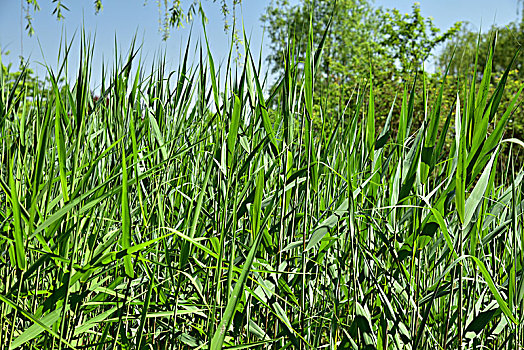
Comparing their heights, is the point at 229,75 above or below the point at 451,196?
above

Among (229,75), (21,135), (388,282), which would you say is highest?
(229,75)

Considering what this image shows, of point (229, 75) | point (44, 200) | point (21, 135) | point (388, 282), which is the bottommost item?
point (388, 282)

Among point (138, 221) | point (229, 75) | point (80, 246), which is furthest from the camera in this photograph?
point (138, 221)

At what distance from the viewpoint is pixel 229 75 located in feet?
3.85

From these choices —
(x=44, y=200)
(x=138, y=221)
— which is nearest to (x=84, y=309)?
(x=44, y=200)

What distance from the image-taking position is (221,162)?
3.75 ft

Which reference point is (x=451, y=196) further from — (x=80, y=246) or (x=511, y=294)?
(x=80, y=246)

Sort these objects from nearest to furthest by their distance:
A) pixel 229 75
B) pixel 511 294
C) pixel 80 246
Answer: pixel 511 294 < pixel 80 246 < pixel 229 75

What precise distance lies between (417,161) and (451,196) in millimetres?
104

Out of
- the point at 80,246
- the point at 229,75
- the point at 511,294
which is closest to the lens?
the point at 511,294

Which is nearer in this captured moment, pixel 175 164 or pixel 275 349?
pixel 275 349

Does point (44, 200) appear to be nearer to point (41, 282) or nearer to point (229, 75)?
point (41, 282)

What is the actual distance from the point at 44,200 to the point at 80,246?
0.13 metres

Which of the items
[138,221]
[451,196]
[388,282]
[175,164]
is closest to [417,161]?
[451,196]
